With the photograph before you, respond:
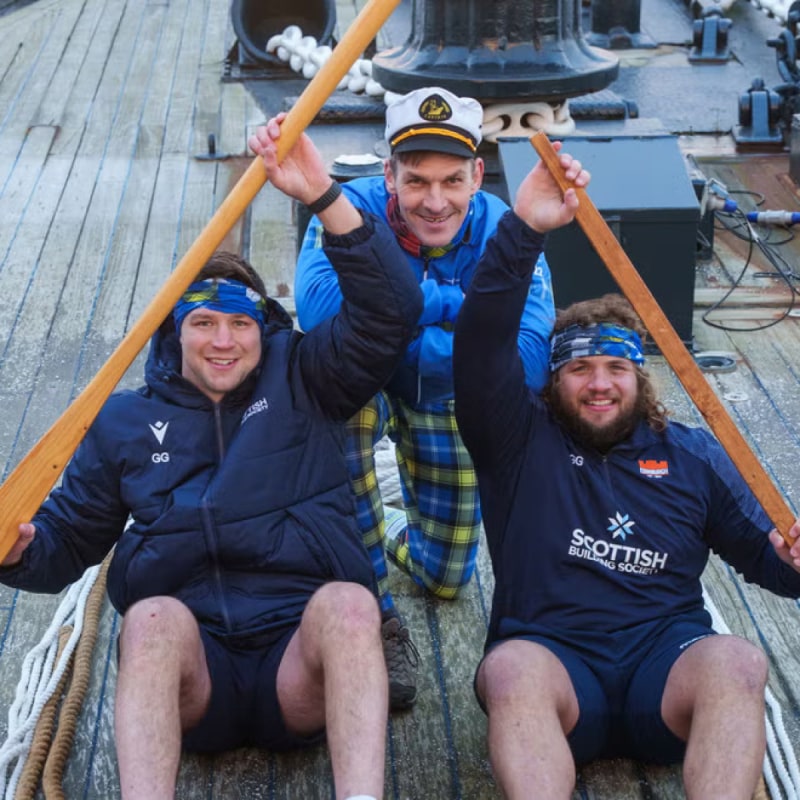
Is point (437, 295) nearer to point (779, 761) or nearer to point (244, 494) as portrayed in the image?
point (244, 494)

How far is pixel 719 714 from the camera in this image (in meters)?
2.34

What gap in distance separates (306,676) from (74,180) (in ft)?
14.6

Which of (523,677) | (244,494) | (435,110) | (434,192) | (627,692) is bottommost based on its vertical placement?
(627,692)

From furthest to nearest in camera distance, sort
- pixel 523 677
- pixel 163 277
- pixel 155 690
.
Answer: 1. pixel 163 277
2. pixel 523 677
3. pixel 155 690

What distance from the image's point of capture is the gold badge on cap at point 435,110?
276 centimetres

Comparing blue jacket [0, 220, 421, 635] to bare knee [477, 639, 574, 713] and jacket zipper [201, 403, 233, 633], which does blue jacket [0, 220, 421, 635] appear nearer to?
jacket zipper [201, 403, 233, 633]

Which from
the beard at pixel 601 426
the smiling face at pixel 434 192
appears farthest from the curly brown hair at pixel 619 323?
the smiling face at pixel 434 192

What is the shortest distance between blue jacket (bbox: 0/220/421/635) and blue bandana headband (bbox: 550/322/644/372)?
1.07ft

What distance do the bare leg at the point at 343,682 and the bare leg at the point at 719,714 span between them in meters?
0.51

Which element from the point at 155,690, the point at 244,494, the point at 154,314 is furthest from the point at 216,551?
the point at 154,314

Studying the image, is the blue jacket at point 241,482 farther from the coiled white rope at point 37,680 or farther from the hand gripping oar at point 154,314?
Result: the coiled white rope at point 37,680

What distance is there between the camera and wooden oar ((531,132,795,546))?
259 centimetres

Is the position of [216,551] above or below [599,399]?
below

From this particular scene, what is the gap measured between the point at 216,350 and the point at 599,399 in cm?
73
